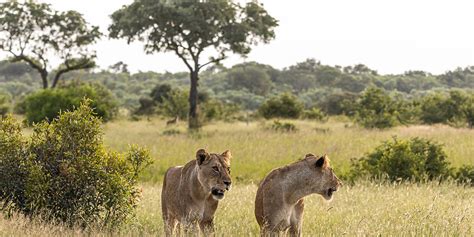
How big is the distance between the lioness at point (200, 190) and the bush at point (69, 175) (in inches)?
70.7

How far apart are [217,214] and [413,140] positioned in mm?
9465

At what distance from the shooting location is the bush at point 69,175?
9422mm

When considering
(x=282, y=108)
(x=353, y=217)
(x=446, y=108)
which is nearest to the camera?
(x=353, y=217)

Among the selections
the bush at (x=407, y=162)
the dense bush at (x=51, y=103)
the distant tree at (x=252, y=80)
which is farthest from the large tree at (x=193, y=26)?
the distant tree at (x=252, y=80)

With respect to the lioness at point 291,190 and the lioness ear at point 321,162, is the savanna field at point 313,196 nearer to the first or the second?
the lioness at point 291,190

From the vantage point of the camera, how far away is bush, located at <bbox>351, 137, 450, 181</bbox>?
1670 cm

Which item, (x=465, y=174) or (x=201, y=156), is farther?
(x=465, y=174)

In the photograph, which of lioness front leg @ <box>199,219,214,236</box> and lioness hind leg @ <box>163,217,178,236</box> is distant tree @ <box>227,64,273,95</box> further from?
lioness front leg @ <box>199,219,214,236</box>

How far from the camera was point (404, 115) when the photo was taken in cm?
3994

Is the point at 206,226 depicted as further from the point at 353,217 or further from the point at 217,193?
the point at 353,217

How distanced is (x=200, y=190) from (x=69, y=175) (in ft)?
9.56

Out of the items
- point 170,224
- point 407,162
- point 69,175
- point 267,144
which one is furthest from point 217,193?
point 267,144

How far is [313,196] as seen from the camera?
13.3 meters

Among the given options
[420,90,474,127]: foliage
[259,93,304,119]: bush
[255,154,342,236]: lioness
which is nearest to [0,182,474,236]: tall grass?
[255,154,342,236]: lioness
